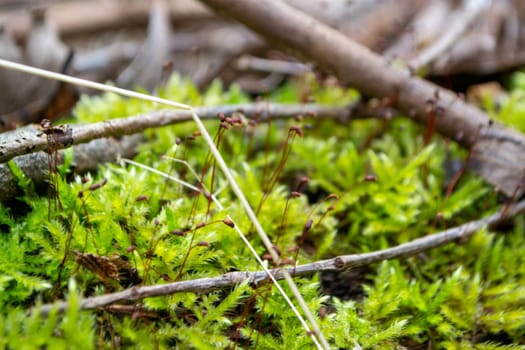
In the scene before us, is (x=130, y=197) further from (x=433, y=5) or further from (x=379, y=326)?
(x=433, y=5)

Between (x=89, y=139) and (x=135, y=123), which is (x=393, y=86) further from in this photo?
(x=89, y=139)

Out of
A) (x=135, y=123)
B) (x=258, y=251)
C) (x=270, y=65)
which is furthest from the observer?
(x=270, y=65)

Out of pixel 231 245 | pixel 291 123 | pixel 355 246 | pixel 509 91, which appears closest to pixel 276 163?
pixel 291 123

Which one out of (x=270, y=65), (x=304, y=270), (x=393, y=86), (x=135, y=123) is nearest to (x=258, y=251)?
(x=304, y=270)

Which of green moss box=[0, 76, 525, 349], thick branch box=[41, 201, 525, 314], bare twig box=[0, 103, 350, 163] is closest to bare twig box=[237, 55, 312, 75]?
bare twig box=[0, 103, 350, 163]

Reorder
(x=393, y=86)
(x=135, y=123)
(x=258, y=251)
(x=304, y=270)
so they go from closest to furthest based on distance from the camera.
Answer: (x=304, y=270) → (x=258, y=251) → (x=135, y=123) → (x=393, y=86)

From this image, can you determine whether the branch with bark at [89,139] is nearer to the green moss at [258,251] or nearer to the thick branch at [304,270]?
the green moss at [258,251]

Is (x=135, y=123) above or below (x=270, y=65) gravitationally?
above
